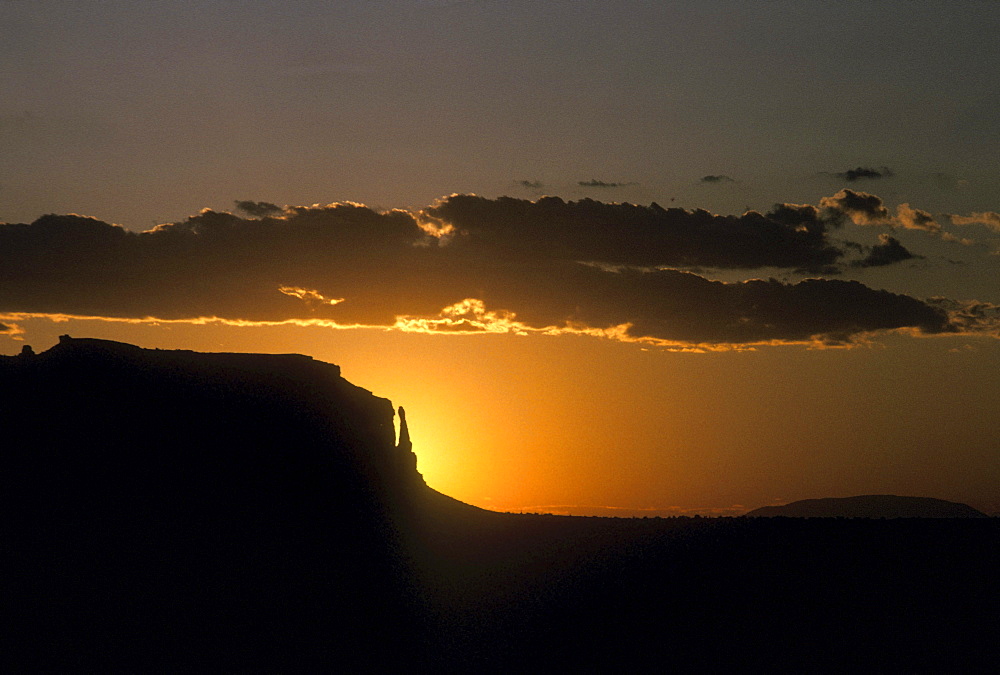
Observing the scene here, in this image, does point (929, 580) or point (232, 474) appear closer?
point (232, 474)

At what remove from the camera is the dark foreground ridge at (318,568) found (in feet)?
260

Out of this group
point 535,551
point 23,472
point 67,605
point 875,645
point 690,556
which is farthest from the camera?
point 690,556

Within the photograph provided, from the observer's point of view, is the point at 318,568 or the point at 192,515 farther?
the point at 318,568

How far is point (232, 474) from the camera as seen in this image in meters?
94.2

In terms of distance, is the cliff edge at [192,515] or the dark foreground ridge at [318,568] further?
the dark foreground ridge at [318,568]

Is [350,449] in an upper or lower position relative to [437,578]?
upper

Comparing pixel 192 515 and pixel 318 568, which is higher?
pixel 192 515

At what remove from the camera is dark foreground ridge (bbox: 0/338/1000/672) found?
7912 centimetres

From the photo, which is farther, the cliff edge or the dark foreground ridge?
the dark foreground ridge

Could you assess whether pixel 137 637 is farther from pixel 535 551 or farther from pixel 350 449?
pixel 535 551

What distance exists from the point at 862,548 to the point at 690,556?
21188mm

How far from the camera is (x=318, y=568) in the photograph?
298ft

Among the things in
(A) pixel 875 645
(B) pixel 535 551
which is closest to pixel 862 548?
(A) pixel 875 645

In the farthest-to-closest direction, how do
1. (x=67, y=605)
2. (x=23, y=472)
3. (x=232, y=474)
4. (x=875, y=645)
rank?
(x=875, y=645) < (x=232, y=474) < (x=23, y=472) < (x=67, y=605)
